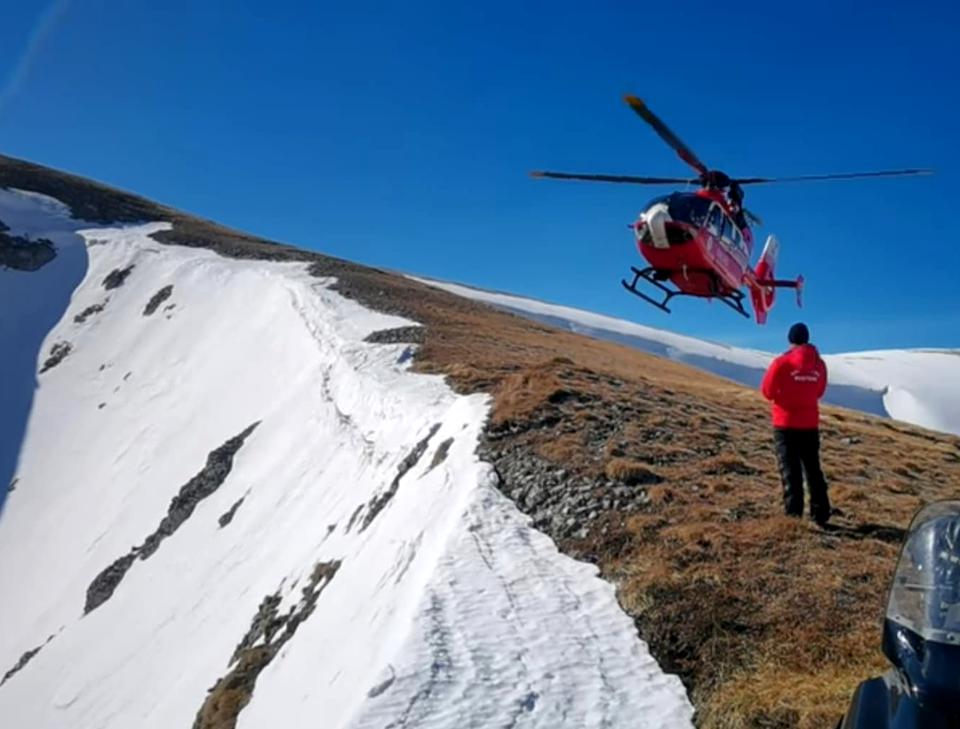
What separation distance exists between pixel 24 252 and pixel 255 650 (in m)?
55.8

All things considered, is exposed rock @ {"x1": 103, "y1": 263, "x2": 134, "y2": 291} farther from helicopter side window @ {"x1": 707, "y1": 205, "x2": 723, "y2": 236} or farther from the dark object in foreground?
the dark object in foreground

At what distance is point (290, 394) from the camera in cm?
2798

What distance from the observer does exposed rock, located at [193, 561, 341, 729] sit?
1116 cm

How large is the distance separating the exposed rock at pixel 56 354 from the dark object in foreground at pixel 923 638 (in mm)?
50257

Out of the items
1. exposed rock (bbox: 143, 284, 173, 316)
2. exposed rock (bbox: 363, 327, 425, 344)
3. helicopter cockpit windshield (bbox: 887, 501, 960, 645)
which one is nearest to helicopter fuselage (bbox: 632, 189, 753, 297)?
exposed rock (bbox: 363, 327, 425, 344)

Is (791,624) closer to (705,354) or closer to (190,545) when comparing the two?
(190,545)

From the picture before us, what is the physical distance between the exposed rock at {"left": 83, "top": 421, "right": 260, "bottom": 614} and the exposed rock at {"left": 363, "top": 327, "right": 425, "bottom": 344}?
17.9ft

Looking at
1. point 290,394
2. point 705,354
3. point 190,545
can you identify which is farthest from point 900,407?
point 190,545

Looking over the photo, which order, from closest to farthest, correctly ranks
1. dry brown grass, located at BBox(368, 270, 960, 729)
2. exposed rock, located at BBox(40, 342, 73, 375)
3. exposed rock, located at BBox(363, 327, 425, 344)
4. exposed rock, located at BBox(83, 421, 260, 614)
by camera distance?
1. dry brown grass, located at BBox(368, 270, 960, 729)
2. exposed rock, located at BBox(83, 421, 260, 614)
3. exposed rock, located at BBox(363, 327, 425, 344)
4. exposed rock, located at BBox(40, 342, 73, 375)

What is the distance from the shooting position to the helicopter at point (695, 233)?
685 inches

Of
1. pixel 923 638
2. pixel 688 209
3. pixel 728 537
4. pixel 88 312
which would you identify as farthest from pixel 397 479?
pixel 88 312

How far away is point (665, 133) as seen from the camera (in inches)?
634

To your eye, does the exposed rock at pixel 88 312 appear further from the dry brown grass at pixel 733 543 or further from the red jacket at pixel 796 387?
the red jacket at pixel 796 387

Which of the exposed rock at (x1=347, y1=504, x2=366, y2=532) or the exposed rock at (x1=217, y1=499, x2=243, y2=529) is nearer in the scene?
the exposed rock at (x1=347, y1=504, x2=366, y2=532)
